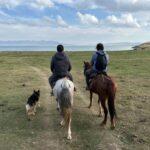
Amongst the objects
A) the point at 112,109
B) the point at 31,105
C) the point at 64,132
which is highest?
the point at 112,109

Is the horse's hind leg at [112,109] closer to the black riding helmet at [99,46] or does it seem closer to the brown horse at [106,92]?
the brown horse at [106,92]

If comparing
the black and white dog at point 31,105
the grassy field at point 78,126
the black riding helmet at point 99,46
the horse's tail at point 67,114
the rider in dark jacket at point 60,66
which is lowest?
the grassy field at point 78,126

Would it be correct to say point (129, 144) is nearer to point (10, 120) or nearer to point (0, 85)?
point (10, 120)

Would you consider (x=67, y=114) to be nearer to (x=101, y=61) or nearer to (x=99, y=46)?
(x=101, y=61)

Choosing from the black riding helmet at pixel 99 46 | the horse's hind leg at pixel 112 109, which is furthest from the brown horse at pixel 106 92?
the black riding helmet at pixel 99 46

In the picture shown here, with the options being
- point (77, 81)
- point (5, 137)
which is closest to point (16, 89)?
point (77, 81)

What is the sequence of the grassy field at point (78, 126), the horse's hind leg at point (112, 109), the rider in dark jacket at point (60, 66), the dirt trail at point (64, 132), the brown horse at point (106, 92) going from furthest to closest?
1. the rider in dark jacket at point (60, 66)
2. the brown horse at point (106, 92)
3. the horse's hind leg at point (112, 109)
4. the grassy field at point (78, 126)
5. the dirt trail at point (64, 132)

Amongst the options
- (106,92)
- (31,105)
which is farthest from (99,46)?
(31,105)

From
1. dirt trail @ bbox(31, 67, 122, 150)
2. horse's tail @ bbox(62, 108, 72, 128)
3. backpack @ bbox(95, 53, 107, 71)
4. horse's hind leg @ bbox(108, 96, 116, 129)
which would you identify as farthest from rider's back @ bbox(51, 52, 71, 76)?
horse's tail @ bbox(62, 108, 72, 128)

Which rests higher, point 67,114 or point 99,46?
point 99,46

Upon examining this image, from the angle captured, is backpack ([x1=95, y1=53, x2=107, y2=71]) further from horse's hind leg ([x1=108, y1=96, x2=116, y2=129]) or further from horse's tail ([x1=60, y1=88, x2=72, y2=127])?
horse's tail ([x1=60, y1=88, x2=72, y2=127])

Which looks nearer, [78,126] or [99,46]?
[78,126]

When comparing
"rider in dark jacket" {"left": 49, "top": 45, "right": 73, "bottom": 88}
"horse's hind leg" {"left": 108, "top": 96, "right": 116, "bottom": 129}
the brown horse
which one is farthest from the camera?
→ "rider in dark jacket" {"left": 49, "top": 45, "right": 73, "bottom": 88}

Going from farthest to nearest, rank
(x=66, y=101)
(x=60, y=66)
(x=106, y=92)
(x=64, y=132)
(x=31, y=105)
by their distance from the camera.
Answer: (x=31, y=105), (x=60, y=66), (x=106, y=92), (x=64, y=132), (x=66, y=101)
